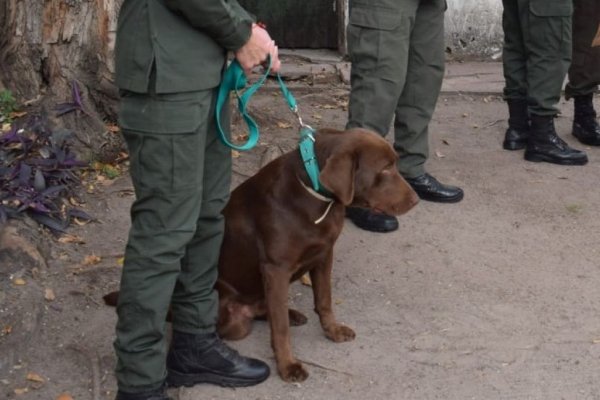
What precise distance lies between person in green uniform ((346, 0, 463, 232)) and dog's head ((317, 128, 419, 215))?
50.4 inches

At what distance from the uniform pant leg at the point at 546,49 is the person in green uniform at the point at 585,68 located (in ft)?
1.26

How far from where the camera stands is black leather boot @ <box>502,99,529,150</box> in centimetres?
633

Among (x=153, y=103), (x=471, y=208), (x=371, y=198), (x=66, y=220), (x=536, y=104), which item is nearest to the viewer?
(x=153, y=103)

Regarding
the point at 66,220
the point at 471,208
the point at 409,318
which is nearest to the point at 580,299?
the point at 409,318

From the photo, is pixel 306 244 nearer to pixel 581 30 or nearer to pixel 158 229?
pixel 158 229

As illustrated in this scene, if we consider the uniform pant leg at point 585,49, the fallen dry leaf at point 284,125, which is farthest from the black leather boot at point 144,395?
the uniform pant leg at point 585,49

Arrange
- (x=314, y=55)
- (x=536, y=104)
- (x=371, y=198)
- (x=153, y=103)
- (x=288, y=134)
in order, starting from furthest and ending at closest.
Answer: (x=314, y=55), (x=288, y=134), (x=536, y=104), (x=371, y=198), (x=153, y=103)

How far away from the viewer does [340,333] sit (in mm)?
4078

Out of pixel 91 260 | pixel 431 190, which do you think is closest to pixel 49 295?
pixel 91 260

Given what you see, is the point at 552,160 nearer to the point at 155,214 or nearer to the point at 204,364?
the point at 204,364

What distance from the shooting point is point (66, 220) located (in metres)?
4.93

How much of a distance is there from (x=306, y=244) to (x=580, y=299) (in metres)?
1.42

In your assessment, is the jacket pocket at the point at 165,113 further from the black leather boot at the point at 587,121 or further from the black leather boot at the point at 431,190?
the black leather boot at the point at 587,121

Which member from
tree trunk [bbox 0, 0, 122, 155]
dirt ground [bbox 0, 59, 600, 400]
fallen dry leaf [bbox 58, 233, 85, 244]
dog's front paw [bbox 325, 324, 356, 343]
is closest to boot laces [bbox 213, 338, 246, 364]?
dirt ground [bbox 0, 59, 600, 400]
